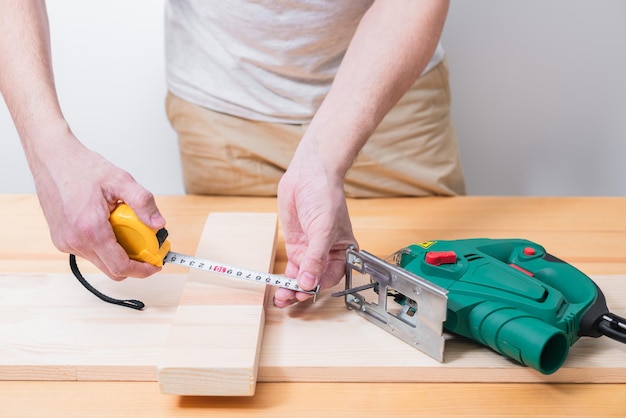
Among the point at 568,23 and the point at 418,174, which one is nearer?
the point at 418,174

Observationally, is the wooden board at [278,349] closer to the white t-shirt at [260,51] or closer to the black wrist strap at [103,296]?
the black wrist strap at [103,296]

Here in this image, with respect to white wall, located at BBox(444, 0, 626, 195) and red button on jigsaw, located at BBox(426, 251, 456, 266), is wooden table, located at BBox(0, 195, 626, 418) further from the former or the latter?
white wall, located at BBox(444, 0, 626, 195)

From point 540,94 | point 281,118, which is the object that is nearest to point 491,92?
point 540,94

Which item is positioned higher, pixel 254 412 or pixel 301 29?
pixel 301 29

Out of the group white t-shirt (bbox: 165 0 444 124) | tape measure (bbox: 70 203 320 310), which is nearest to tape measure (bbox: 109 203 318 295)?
tape measure (bbox: 70 203 320 310)

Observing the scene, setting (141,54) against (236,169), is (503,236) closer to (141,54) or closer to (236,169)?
(236,169)

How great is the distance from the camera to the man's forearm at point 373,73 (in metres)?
1.49

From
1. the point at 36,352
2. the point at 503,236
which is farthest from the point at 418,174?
the point at 36,352

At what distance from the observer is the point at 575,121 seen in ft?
9.12

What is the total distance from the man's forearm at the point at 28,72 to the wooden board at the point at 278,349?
1.14 ft

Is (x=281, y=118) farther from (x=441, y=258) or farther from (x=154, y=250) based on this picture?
(x=441, y=258)

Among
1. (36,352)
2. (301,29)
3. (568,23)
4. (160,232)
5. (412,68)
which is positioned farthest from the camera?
(568,23)

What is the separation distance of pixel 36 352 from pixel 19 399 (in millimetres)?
99

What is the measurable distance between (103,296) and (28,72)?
0.51 m
